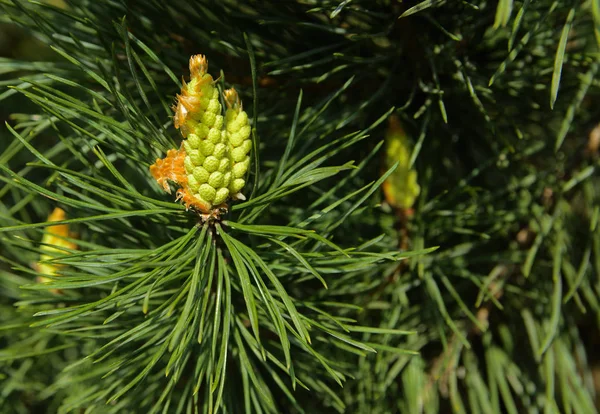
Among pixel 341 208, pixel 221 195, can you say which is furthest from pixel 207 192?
pixel 341 208

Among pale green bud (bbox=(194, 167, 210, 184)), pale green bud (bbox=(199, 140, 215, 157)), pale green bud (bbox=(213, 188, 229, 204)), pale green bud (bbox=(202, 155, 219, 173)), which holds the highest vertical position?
pale green bud (bbox=(199, 140, 215, 157))

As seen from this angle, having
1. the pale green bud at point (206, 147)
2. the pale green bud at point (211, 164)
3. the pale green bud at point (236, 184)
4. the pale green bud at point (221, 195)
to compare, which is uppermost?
the pale green bud at point (206, 147)

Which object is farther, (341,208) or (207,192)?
(341,208)

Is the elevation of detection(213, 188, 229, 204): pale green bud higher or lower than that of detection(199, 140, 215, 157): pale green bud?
lower

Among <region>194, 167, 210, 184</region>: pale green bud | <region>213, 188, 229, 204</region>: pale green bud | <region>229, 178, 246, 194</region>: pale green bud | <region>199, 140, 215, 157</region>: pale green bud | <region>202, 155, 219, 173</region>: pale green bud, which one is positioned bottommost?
<region>213, 188, 229, 204</region>: pale green bud

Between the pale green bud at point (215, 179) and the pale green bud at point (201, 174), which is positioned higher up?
the pale green bud at point (201, 174)

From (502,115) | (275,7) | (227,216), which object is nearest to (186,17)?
(275,7)

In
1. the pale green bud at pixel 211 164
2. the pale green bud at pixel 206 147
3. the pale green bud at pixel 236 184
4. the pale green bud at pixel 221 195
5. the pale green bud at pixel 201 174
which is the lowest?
the pale green bud at pixel 221 195

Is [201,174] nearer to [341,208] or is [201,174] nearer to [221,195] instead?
[221,195]
